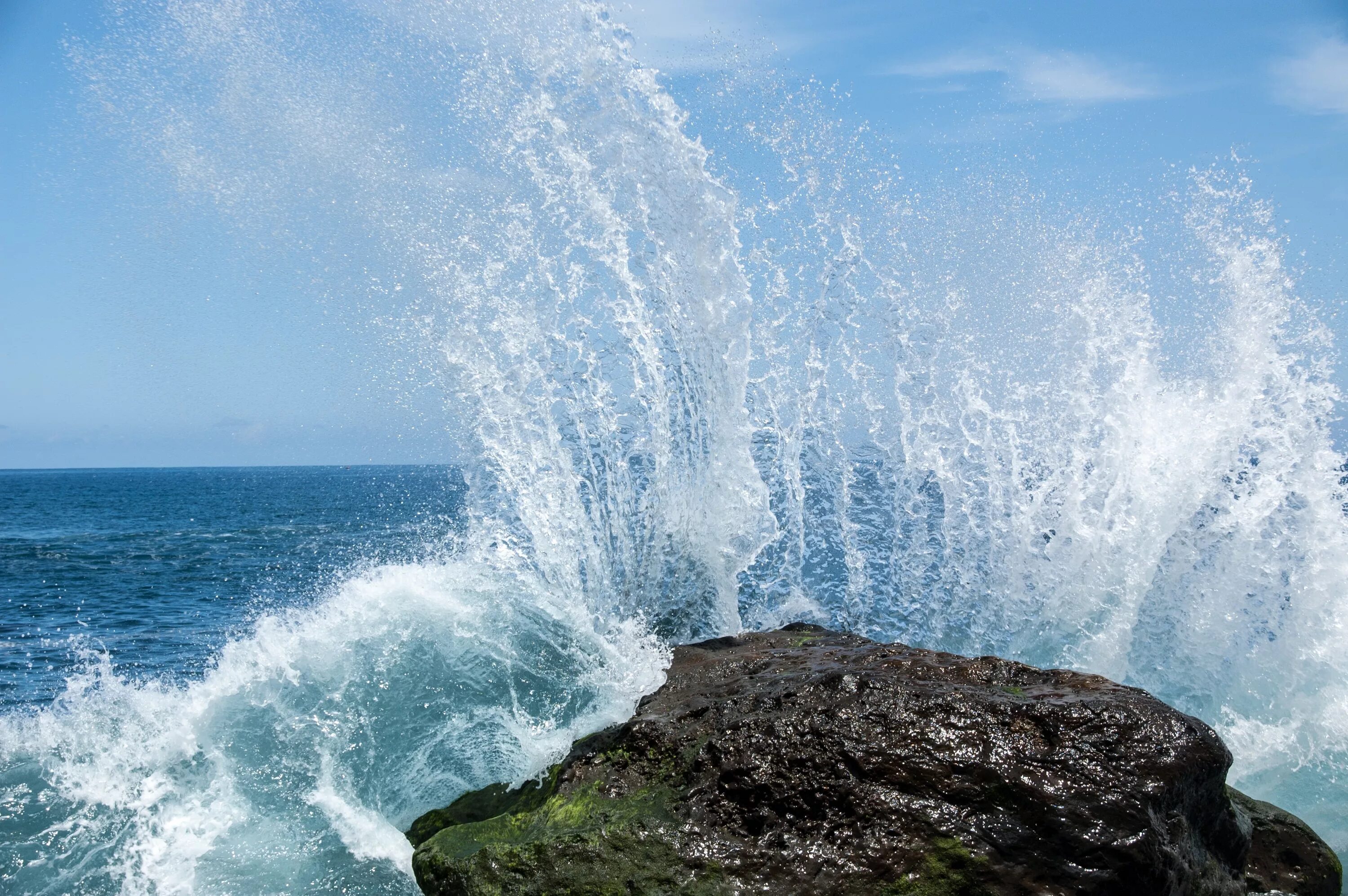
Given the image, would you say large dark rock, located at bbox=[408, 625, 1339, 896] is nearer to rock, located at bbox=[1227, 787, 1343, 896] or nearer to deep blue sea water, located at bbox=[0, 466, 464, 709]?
rock, located at bbox=[1227, 787, 1343, 896]

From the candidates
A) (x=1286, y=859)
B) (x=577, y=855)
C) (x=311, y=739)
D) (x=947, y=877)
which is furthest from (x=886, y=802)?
(x=311, y=739)

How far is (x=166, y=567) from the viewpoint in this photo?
26047mm

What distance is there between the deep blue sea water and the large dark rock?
5084 millimetres

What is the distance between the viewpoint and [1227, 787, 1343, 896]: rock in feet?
16.3

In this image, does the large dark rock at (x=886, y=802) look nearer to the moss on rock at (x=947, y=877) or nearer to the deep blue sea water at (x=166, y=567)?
the moss on rock at (x=947, y=877)

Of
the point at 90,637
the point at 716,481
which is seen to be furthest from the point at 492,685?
the point at 90,637

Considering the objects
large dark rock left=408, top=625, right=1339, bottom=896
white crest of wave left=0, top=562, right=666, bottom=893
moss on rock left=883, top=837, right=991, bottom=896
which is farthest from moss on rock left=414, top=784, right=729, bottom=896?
white crest of wave left=0, top=562, right=666, bottom=893

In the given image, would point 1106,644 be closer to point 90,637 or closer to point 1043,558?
point 1043,558

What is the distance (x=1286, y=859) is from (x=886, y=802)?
2.81 meters

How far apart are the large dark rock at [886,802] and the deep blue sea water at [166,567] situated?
5084 mm

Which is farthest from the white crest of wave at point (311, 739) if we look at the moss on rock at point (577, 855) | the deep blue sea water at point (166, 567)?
the deep blue sea water at point (166, 567)

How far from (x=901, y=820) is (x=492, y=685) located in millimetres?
3475

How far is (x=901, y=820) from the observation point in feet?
13.2

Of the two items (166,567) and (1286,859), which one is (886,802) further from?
(166,567)
